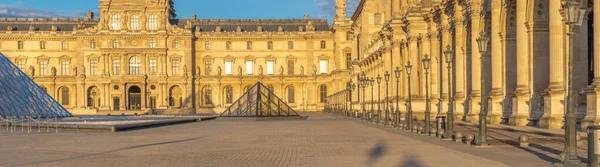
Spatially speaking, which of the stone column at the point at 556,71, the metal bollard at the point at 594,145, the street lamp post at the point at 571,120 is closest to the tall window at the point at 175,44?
the stone column at the point at 556,71

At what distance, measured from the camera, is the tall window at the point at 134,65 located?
122 meters

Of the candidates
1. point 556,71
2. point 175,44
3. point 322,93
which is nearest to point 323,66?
point 322,93

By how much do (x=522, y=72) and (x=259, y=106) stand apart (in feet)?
118

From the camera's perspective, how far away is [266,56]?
130 meters

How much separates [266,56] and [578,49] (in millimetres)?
103091

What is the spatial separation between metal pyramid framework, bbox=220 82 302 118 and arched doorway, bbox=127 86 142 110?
57.8m

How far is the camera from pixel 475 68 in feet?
128

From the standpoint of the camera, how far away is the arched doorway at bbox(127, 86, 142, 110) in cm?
12362

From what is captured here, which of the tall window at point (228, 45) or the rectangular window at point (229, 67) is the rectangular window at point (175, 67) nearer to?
the rectangular window at point (229, 67)

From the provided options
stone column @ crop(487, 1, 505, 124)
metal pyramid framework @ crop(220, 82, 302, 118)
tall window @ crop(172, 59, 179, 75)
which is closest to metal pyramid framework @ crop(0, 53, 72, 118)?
metal pyramid framework @ crop(220, 82, 302, 118)

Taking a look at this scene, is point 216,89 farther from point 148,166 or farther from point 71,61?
point 148,166

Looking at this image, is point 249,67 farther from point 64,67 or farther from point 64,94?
point 64,94

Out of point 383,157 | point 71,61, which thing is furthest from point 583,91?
point 71,61

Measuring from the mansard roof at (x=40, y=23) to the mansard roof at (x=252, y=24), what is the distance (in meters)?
15.8
